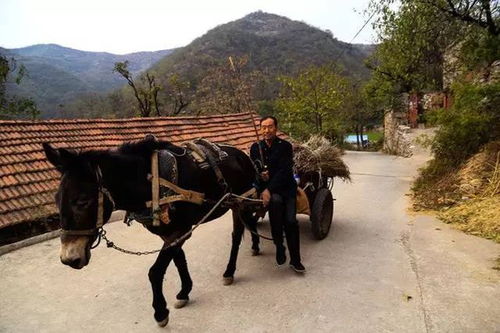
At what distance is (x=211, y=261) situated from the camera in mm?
4949

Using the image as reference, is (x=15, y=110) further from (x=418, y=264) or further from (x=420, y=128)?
(x=420, y=128)

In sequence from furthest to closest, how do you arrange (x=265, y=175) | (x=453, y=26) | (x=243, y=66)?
(x=243, y=66)
(x=453, y=26)
(x=265, y=175)

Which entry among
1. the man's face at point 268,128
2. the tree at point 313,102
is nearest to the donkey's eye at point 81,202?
the man's face at point 268,128

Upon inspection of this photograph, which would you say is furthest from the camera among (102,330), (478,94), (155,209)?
(478,94)

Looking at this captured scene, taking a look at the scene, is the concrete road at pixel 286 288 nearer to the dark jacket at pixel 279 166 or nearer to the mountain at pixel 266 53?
the dark jacket at pixel 279 166

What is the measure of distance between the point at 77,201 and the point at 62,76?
311 feet

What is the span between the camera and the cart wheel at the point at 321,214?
5305 mm

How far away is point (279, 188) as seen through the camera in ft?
14.0

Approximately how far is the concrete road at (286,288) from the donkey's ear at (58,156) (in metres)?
1.70

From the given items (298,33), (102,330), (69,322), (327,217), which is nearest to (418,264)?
(327,217)

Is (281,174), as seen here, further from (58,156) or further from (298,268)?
(58,156)

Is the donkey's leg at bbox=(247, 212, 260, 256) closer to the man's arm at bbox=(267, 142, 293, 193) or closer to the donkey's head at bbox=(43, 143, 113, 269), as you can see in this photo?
the man's arm at bbox=(267, 142, 293, 193)

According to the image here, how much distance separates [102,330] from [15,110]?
1726 centimetres

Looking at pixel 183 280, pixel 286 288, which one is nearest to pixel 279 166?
pixel 286 288
